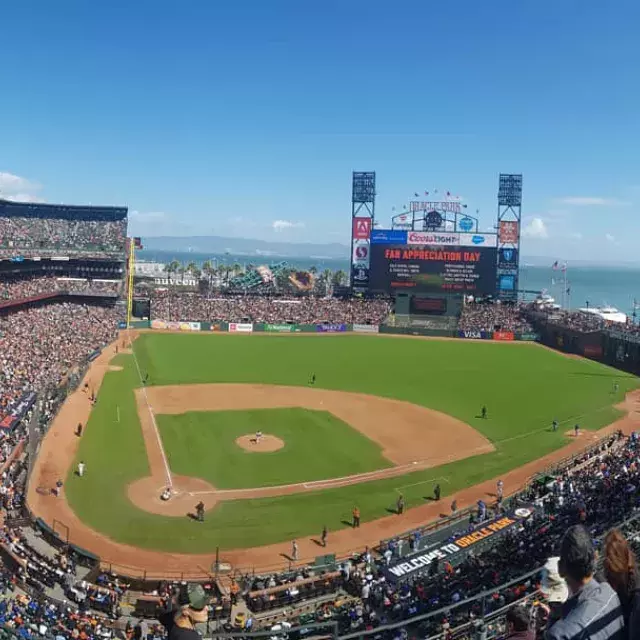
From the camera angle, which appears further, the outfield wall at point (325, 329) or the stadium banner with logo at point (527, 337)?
the outfield wall at point (325, 329)

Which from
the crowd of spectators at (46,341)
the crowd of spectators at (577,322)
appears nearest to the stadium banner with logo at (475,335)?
the crowd of spectators at (577,322)

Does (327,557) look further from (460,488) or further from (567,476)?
(567,476)

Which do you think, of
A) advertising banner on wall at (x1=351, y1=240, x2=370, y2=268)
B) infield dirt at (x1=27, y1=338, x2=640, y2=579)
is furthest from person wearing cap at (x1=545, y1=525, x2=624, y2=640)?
advertising banner on wall at (x1=351, y1=240, x2=370, y2=268)

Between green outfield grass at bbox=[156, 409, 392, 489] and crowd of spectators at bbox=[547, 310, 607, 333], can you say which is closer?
green outfield grass at bbox=[156, 409, 392, 489]

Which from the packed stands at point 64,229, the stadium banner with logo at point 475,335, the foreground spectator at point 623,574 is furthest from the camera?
the packed stands at point 64,229

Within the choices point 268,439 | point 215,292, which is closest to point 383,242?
point 215,292

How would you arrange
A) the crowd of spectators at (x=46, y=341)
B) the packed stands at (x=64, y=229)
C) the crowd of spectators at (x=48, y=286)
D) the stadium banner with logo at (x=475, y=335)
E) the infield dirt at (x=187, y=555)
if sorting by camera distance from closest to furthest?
the infield dirt at (x=187, y=555) → the crowd of spectators at (x=46, y=341) → the crowd of spectators at (x=48, y=286) → the stadium banner with logo at (x=475, y=335) → the packed stands at (x=64, y=229)

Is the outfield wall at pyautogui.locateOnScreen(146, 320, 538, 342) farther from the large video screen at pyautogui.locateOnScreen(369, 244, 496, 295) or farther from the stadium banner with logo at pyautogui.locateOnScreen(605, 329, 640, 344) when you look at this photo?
the stadium banner with logo at pyautogui.locateOnScreen(605, 329, 640, 344)

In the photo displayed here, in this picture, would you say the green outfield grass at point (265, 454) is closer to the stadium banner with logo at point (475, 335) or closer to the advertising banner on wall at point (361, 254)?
the stadium banner with logo at point (475, 335)
